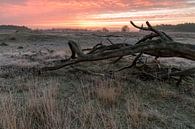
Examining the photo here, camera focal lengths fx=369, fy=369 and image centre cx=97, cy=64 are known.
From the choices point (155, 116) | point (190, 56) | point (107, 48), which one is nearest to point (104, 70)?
point (107, 48)

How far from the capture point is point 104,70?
35.7 feet

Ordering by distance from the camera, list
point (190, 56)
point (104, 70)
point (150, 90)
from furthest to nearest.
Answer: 1. point (104, 70)
2. point (150, 90)
3. point (190, 56)

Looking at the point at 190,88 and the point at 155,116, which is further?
the point at 190,88

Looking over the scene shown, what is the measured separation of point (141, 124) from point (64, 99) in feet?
6.20

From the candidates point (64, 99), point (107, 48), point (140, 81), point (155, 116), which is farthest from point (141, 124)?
point (107, 48)

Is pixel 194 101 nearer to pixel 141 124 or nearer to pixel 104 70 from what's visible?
pixel 141 124

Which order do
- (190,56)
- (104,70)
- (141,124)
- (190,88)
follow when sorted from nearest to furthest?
(141,124), (190,56), (190,88), (104,70)

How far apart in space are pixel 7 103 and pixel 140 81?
13.5 feet

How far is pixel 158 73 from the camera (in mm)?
10062

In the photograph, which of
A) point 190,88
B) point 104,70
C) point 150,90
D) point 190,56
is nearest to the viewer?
point 190,56

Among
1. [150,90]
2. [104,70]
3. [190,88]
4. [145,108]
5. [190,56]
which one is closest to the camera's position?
[145,108]

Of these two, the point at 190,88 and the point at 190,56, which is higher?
the point at 190,56

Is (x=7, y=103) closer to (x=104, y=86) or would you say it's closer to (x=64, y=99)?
(x=64, y=99)

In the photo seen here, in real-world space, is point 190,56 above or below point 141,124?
above
